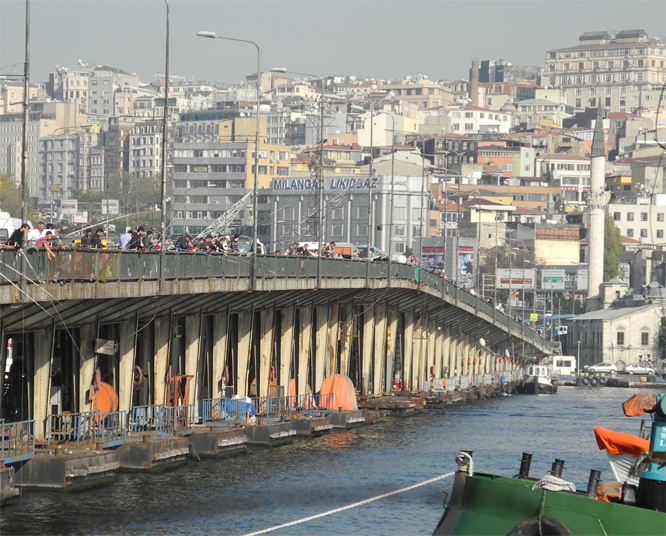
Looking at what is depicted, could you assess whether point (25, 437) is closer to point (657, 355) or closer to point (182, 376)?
point (182, 376)

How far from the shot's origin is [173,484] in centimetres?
4006

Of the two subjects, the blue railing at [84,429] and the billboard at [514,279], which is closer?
the blue railing at [84,429]

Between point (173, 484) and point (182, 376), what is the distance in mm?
10236

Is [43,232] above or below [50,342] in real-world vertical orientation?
above

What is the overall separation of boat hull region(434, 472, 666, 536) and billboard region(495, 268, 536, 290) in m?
132

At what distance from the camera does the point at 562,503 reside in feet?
73.1

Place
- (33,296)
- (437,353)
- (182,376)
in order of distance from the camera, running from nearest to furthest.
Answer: (33,296)
(182,376)
(437,353)

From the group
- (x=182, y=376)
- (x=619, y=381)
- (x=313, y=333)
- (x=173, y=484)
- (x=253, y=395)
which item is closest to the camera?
(x=173, y=484)

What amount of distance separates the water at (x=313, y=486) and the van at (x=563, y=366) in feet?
280

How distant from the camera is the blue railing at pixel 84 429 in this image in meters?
40.6

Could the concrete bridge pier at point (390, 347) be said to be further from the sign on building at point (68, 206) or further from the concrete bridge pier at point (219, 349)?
the sign on building at point (68, 206)

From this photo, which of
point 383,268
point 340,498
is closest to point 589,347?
point 383,268

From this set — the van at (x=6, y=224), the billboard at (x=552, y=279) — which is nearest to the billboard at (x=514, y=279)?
the billboard at (x=552, y=279)

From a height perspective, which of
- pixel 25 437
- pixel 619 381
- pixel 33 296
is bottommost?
pixel 619 381
